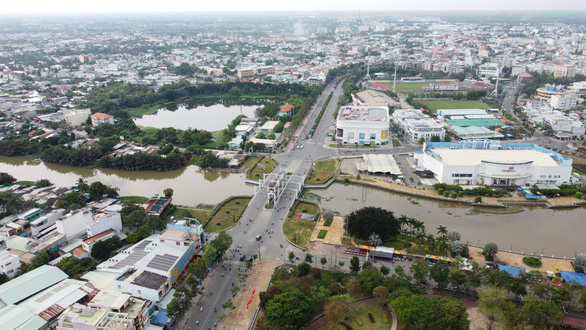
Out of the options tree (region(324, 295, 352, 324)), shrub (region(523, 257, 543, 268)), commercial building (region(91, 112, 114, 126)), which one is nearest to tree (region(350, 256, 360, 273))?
tree (region(324, 295, 352, 324))

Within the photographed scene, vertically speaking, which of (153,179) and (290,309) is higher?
(290,309)

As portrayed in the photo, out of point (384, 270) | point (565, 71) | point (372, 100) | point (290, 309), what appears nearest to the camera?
point (290, 309)

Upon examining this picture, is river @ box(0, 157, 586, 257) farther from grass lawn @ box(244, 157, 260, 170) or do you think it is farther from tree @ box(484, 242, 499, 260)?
tree @ box(484, 242, 499, 260)

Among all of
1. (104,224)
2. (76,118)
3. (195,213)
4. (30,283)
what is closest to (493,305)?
(195,213)

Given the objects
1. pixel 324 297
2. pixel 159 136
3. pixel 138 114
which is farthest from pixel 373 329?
pixel 138 114

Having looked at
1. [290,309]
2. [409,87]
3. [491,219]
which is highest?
[409,87]

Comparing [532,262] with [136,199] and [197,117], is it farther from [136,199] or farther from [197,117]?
[197,117]

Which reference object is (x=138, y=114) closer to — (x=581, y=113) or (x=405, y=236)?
(x=405, y=236)
